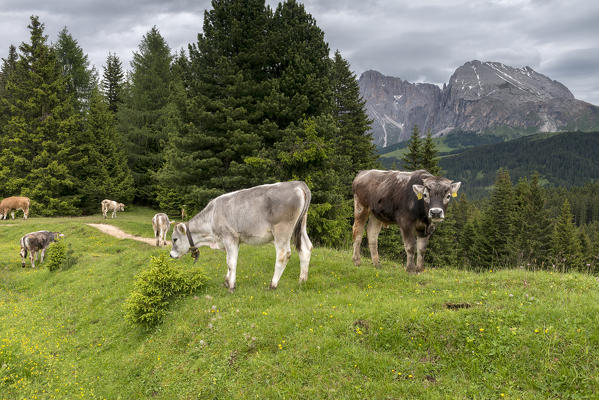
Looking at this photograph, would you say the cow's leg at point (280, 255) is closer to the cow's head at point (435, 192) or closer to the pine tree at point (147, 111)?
the cow's head at point (435, 192)

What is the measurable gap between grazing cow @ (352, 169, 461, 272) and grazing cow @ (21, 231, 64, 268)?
1731 centimetres

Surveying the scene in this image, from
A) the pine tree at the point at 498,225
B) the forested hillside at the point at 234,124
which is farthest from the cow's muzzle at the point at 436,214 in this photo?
the pine tree at the point at 498,225

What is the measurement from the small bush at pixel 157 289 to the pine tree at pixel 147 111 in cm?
3224

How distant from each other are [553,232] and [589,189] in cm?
12850

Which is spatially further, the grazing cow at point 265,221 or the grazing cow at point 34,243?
the grazing cow at point 34,243

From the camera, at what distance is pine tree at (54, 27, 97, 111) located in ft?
145

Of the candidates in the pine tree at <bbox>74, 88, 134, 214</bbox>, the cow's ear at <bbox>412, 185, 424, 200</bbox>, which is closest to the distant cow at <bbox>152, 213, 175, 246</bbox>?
the cow's ear at <bbox>412, 185, 424, 200</bbox>

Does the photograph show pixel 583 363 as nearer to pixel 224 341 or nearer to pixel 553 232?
pixel 224 341

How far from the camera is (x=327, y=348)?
19.4ft

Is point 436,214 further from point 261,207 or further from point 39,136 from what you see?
point 39,136

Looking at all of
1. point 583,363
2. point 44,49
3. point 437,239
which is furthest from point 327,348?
point 44,49

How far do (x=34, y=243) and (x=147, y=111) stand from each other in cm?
2584

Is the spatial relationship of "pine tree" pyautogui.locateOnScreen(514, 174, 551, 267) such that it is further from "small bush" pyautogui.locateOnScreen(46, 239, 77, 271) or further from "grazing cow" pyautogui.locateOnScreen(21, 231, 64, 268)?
"grazing cow" pyautogui.locateOnScreen(21, 231, 64, 268)

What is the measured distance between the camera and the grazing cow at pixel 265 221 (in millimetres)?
8531
